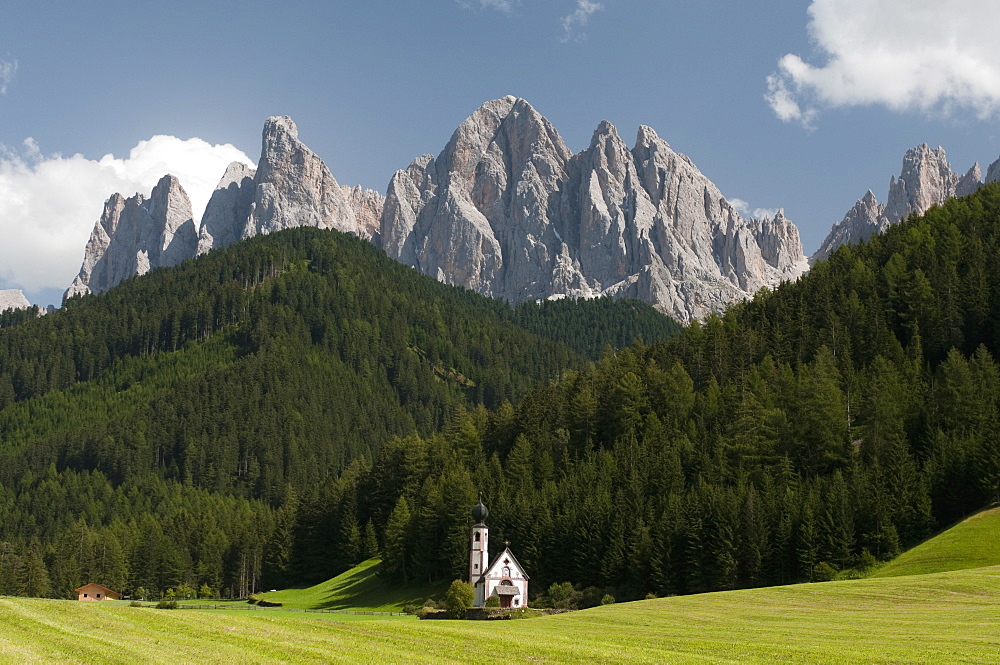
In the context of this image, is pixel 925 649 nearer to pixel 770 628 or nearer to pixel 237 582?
pixel 770 628

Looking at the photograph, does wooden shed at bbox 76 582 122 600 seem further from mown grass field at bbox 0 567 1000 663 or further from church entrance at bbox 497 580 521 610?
mown grass field at bbox 0 567 1000 663

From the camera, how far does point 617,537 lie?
284 ft

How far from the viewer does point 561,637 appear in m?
39.1

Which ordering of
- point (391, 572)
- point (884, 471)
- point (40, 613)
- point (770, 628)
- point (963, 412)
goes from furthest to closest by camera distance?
point (391, 572)
point (963, 412)
point (884, 471)
point (770, 628)
point (40, 613)

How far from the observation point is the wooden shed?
422 ft

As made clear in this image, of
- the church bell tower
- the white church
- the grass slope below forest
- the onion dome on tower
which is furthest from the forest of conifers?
the white church

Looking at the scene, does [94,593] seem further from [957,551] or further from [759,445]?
[957,551]

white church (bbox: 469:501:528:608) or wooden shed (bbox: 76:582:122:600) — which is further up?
white church (bbox: 469:501:528:608)

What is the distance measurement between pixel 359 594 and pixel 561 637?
246 ft

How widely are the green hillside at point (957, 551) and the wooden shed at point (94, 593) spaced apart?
337 feet

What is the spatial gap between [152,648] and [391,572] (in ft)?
264

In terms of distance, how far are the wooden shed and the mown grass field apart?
95861 millimetres

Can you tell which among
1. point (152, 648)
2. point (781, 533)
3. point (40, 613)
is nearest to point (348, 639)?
point (152, 648)

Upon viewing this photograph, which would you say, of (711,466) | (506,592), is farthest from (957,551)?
(506,592)
